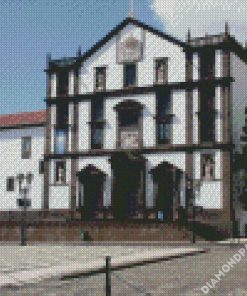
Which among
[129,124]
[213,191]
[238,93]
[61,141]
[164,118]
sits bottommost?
[213,191]

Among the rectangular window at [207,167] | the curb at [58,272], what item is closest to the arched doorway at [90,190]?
the rectangular window at [207,167]

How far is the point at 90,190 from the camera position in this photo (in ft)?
172

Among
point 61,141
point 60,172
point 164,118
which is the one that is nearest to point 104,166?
point 60,172

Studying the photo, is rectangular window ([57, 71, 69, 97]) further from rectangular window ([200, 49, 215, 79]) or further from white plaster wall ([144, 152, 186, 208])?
rectangular window ([200, 49, 215, 79])

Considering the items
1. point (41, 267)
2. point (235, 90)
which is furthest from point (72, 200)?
point (41, 267)

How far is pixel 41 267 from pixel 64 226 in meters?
23.4

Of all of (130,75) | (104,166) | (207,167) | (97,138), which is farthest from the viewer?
(97,138)

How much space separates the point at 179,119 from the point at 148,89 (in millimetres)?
3586

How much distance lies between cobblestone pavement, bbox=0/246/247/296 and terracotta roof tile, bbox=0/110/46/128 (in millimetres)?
37884

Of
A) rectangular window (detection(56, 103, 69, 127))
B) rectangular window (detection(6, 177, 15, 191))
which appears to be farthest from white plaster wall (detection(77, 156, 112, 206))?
rectangular window (detection(6, 177, 15, 191))

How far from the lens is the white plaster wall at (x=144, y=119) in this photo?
50.7 m

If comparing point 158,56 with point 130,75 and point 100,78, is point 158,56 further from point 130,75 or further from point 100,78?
point 100,78

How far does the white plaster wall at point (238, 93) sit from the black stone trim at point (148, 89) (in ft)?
5.52

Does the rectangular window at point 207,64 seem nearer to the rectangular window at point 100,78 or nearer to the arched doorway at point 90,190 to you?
the rectangular window at point 100,78
